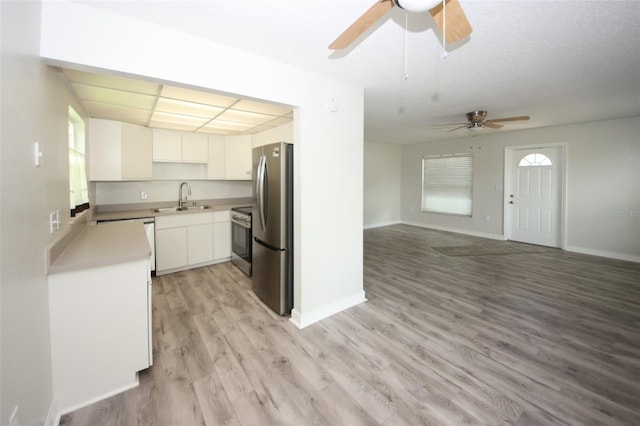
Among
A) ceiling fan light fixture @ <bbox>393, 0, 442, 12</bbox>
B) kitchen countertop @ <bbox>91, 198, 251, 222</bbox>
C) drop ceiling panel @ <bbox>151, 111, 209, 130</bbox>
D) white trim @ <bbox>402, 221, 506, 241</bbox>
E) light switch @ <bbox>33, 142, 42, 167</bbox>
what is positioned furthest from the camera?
white trim @ <bbox>402, 221, 506, 241</bbox>

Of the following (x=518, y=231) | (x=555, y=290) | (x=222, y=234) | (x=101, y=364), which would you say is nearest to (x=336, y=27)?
(x=101, y=364)

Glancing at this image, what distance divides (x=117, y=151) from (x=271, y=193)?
8.03 ft

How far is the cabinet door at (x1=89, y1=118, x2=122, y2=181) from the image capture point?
361 cm

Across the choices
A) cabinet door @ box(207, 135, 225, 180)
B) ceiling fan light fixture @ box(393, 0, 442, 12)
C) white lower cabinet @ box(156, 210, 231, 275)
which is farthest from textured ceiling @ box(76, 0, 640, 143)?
white lower cabinet @ box(156, 210, 231, 275)

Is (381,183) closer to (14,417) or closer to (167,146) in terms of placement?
(167,146)

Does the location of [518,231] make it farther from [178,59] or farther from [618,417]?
[178,59]

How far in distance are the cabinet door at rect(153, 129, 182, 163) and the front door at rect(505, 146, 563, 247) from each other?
665 cm

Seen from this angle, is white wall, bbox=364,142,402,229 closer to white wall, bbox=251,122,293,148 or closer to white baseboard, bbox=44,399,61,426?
white wall, bbox=251,122,293,148

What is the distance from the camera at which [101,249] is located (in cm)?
196

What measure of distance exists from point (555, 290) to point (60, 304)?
4.94 metres

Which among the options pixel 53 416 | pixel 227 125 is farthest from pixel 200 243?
pixel 53 416

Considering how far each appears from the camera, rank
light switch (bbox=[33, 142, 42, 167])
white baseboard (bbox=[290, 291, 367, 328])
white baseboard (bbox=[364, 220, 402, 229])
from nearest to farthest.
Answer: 1. light switch (bbox=[33, 142, 42, 167])
2. white baseboard (bbox=[290, 291, 367, 328])
3. white baseboard (bbox=[364, 220, 402, 229])

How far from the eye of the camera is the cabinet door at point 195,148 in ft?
14.7

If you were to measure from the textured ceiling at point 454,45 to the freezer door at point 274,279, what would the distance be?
6.14ft
